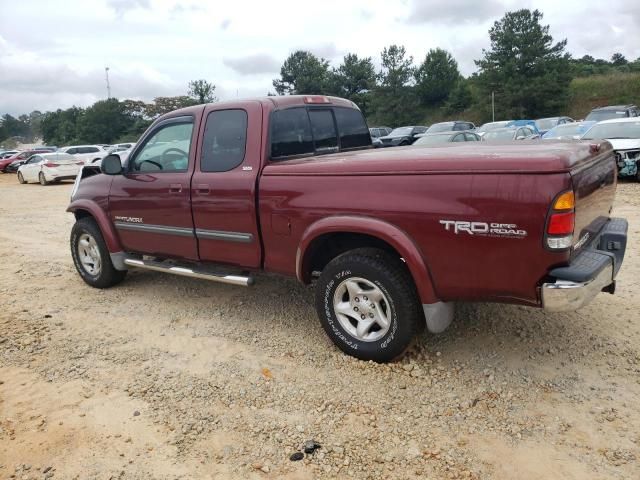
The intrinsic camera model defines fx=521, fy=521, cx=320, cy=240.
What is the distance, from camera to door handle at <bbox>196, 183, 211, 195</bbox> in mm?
4387

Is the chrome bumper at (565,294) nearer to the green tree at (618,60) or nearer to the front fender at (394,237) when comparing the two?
the front fender at (394,237)

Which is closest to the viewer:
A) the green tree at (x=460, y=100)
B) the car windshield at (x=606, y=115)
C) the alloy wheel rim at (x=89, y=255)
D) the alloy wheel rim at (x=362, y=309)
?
the alloy wheel rim at (x=362, y=309)

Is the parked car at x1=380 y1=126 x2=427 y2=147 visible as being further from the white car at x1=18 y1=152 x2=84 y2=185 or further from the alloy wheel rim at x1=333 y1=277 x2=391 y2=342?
the alloy wheel rim at x1=333 y1=277 x2=391 y2=342

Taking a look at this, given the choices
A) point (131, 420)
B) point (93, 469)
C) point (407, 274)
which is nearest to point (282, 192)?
point (407, 274)

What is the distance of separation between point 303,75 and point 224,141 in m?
65.0

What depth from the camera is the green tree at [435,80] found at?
55.5 m

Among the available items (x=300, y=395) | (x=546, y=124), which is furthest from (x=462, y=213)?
(x=546, y=124)

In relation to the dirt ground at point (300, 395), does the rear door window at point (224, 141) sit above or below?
above

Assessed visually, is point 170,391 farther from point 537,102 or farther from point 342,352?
point 537,102

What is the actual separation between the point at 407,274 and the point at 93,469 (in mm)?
2177

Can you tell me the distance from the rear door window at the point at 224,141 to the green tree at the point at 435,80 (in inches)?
2130

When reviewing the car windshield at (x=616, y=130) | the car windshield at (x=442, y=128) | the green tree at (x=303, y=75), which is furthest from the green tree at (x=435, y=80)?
the car windshield at (x=616, y=130)

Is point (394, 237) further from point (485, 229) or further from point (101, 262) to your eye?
point (101, 262)

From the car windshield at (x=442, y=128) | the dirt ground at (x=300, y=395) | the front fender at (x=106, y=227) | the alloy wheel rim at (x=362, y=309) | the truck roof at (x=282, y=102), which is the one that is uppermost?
the truck roof at (x=282, y=102)
